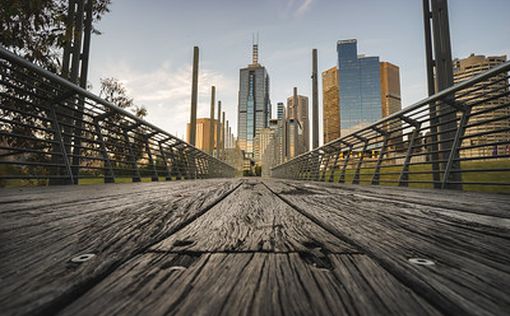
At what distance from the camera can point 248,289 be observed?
0.31 metres

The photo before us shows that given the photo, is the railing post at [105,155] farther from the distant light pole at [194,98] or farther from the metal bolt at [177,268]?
the distant light pole at [194,98]

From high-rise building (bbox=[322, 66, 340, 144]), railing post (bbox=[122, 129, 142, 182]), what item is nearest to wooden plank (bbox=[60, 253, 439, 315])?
railing post (bbox=[122, 129, 142, 182])

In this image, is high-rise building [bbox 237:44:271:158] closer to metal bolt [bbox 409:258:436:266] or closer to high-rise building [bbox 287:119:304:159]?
high-rise building [bbox 287:119:304:159]

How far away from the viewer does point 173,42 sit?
2206 centimetres

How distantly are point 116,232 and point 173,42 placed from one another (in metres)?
25.0

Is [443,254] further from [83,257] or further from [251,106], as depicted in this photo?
[251,106]

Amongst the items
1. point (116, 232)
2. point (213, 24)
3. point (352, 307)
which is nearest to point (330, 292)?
point (352, 307)

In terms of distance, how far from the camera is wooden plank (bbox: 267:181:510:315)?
287mm

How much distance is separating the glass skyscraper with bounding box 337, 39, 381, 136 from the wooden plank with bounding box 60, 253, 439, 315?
60543 millimetres

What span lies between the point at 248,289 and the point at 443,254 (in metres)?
0.38

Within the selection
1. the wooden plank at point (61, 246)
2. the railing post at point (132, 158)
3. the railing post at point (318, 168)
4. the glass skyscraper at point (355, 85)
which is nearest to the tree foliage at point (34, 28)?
the railing post at point (132, 158)

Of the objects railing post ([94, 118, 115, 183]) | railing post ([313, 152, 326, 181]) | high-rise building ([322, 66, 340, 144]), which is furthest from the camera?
high-rise building ([322, 66, 340, 144])

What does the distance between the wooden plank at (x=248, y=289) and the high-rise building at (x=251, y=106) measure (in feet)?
257

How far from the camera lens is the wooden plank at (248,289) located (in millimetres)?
261
